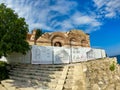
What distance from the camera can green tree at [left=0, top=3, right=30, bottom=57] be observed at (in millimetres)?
13523

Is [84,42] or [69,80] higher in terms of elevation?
[84,42]

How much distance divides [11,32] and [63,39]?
63.1 feet

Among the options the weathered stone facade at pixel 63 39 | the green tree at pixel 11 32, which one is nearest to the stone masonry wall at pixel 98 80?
the green tree at pixel 11 32

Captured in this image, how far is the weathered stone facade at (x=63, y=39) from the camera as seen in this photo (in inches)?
1221

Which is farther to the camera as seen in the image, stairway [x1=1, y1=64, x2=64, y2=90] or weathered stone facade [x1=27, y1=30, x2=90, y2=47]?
weathered stone facade [x1=27, y1=30, x2=90, y2=47]

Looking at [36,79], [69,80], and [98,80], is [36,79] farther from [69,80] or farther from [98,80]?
[98,80]

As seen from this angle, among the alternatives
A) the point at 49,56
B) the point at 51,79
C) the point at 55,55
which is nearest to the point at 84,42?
the point at 55,55

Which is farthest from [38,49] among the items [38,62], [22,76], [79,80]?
[79,80]

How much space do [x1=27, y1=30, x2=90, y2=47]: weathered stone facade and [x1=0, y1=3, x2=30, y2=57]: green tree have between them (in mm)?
15064

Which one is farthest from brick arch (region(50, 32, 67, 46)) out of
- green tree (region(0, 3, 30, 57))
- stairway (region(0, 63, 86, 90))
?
stairway (region(0, 63, 86, 90))

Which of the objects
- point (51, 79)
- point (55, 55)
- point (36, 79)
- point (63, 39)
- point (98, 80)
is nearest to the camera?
point (51, 79)

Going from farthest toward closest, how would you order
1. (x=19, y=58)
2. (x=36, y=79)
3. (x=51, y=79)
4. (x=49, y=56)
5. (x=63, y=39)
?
(x=63, y=39) → (x=19, y=58) → (x=49, y=56) → (x=36, y=79) → (x=51, y=79)

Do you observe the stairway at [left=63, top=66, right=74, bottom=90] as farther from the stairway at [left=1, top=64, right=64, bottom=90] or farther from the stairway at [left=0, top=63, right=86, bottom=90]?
the stairway at [left=1, top=64, right=64, bottom=90]

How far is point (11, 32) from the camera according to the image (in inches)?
555
